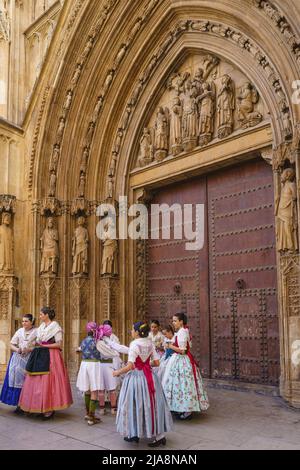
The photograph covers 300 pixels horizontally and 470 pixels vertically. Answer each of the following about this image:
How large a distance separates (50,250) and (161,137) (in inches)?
136

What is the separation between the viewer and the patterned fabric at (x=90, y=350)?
6.26 meters

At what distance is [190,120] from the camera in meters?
9.56

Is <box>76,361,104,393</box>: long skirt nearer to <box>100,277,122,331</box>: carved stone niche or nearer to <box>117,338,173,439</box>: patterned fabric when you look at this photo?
<box>117,338,173,439</box>: patterned fabric

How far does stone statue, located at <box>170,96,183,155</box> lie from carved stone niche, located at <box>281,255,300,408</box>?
3.56 metres

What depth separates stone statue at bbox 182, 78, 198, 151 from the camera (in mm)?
9469

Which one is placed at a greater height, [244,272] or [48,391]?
[244,272]

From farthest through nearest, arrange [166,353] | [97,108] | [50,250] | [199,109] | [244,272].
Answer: [97,108] → [50,250] → [199,109] → [244,272] → [166,353]

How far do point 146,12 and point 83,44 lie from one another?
1594mm

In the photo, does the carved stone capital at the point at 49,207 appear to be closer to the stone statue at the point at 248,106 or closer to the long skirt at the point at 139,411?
the stone statue at the point at 248,106

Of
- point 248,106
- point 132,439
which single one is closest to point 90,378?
point 132,439

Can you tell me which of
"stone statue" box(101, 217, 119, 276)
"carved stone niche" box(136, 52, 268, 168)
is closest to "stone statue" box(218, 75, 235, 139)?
"carved stone niche" box(136, 52, 268, 168)

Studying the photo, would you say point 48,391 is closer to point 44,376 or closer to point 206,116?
point 44,376

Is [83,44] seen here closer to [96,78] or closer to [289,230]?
[96,78]
